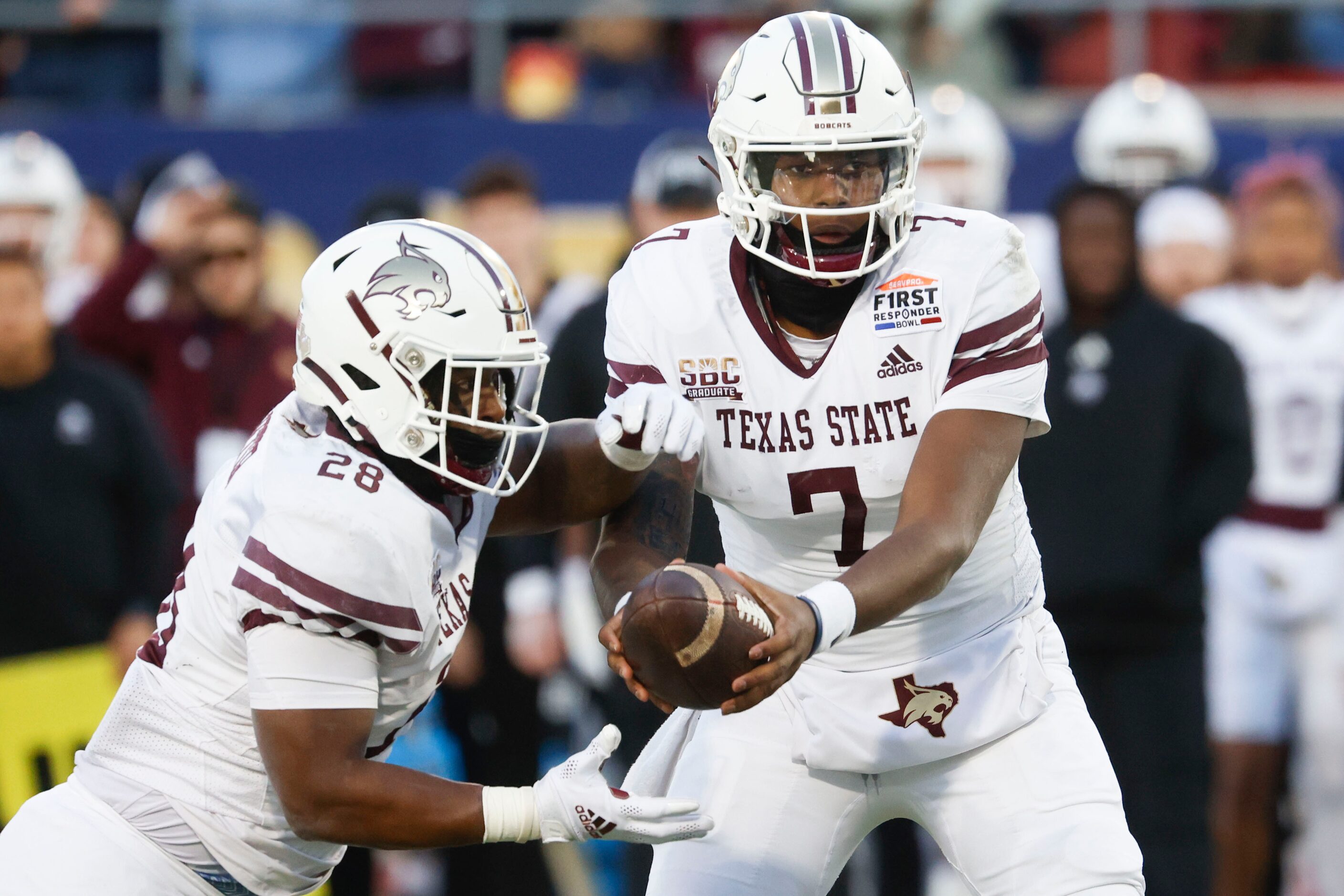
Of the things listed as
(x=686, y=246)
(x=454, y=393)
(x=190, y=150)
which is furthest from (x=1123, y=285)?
(x=190, y=150)

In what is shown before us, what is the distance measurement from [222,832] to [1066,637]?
2.91 meters

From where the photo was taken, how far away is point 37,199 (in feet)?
21.2

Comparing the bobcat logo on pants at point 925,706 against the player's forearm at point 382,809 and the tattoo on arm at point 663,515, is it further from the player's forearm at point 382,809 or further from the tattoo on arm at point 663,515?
the player's forearm at point 382,809

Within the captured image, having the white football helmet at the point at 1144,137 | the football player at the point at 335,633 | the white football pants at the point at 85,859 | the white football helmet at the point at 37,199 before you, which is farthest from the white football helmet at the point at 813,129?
the white football helmet at the point at 1144,137

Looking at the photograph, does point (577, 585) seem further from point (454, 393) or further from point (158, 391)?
point (454, 393)

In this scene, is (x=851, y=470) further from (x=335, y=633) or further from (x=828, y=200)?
(x=335, y=633)

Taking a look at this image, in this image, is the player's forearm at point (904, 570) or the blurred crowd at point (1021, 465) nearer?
the player's forearm at point (904, 570)

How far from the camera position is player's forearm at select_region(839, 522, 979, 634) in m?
2.88

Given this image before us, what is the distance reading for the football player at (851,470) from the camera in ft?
10.4

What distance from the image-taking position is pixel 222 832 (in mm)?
2910

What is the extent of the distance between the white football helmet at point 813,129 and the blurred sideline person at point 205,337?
2825 mm

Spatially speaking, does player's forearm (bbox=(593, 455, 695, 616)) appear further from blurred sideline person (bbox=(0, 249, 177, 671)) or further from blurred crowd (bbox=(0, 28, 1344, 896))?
blurred sideline person (bbox=(0, 249, 177, 671))

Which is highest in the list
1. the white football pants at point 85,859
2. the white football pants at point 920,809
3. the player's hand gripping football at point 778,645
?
the player's hand gripping football at point 778,645

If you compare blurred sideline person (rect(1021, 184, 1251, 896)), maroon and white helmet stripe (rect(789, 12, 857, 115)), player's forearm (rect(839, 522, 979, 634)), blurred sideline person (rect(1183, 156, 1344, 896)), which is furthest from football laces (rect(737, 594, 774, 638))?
blurred sideline person (rect(1183, 156, 1344, 896))
